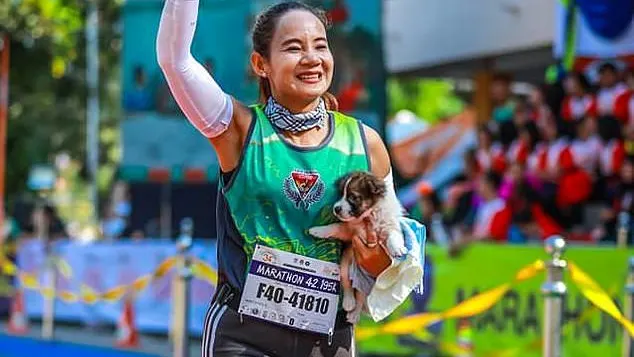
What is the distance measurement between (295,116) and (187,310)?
498 centimetres

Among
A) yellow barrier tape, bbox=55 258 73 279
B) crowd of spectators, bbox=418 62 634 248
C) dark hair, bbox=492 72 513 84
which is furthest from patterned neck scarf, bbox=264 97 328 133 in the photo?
dark hair, bbox=492 72 513 84

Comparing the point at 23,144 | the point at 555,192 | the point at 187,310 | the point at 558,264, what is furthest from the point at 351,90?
the point at 23,144

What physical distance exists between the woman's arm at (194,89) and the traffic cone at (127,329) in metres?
9.51

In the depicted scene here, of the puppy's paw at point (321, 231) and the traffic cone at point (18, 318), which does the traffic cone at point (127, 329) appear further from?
the puppy's paw at point (321, 231)

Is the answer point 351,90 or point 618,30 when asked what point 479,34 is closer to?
point 351,90

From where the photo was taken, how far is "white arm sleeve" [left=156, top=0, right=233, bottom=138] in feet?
11.9

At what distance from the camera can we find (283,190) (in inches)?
151

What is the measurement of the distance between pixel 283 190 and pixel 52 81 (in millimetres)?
22880

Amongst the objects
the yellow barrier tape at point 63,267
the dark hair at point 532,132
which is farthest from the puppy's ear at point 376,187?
the yellow barrier tape at point 63,267

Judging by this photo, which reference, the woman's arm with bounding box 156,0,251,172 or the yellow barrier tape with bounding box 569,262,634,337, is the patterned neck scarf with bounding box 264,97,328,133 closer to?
the woman's arm with bounding box 156,0,251,172

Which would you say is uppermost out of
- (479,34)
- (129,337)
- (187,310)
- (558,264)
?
(479,34)

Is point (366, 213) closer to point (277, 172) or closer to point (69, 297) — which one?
point (277, 172)

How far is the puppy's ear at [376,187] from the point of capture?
148 inches

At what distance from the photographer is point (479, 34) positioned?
1762 cm
